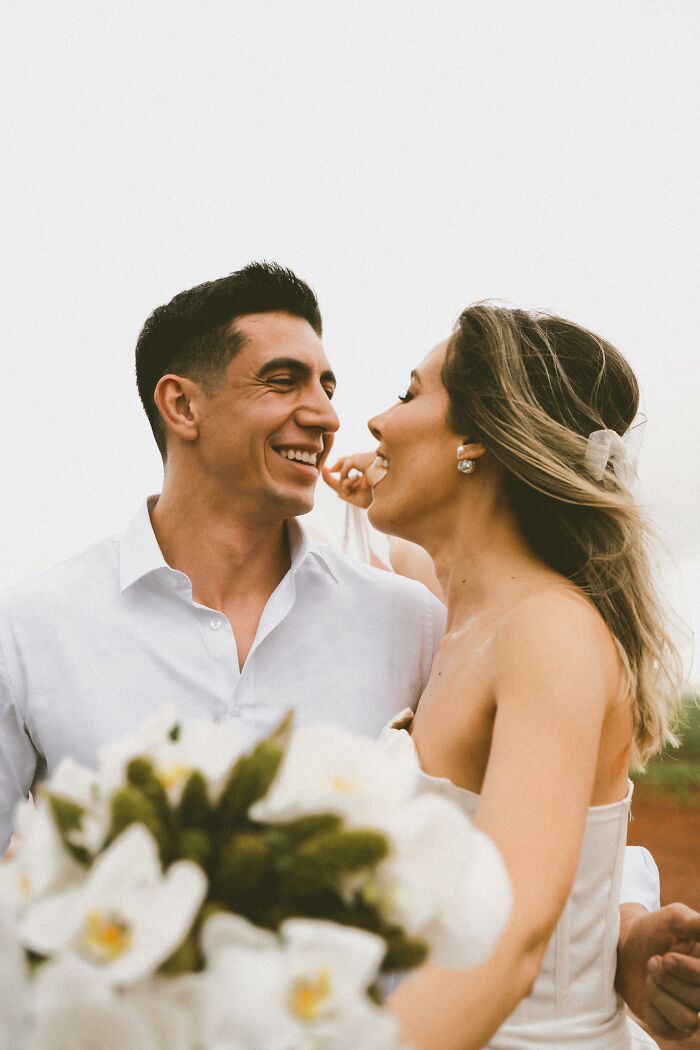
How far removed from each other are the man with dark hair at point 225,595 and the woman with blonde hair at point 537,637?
1.00 ft

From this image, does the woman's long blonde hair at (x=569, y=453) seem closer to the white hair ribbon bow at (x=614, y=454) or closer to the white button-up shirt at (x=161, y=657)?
the white hair ribbon bow at (x=614, y=454)

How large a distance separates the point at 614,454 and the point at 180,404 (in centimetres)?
169

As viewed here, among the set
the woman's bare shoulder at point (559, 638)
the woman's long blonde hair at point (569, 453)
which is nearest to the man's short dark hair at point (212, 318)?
the woman's long blonde hair at point (569, 453)

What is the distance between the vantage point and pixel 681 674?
8.51ft

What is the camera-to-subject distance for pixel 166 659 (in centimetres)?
287

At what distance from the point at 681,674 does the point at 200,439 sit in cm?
186

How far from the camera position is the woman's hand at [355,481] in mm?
3822

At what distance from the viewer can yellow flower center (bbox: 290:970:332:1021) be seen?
32.0 inches

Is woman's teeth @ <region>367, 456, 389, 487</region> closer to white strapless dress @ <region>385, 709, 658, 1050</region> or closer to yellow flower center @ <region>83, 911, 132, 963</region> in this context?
white strapless dress @ <region>385, 709, 658, 1050</region>

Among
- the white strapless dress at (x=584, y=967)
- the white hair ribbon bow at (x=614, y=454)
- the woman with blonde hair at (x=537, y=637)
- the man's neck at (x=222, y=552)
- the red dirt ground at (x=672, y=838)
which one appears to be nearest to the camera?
the woman with blonde hair at (x=537, y=637)

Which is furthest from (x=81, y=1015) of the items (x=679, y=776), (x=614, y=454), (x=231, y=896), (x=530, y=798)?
(x=679, y=776)

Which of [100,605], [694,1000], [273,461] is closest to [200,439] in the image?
[273,461]

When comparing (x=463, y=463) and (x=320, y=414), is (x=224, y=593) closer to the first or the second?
(x=320, y=414)

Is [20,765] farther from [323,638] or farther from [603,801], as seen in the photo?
[603,801]
